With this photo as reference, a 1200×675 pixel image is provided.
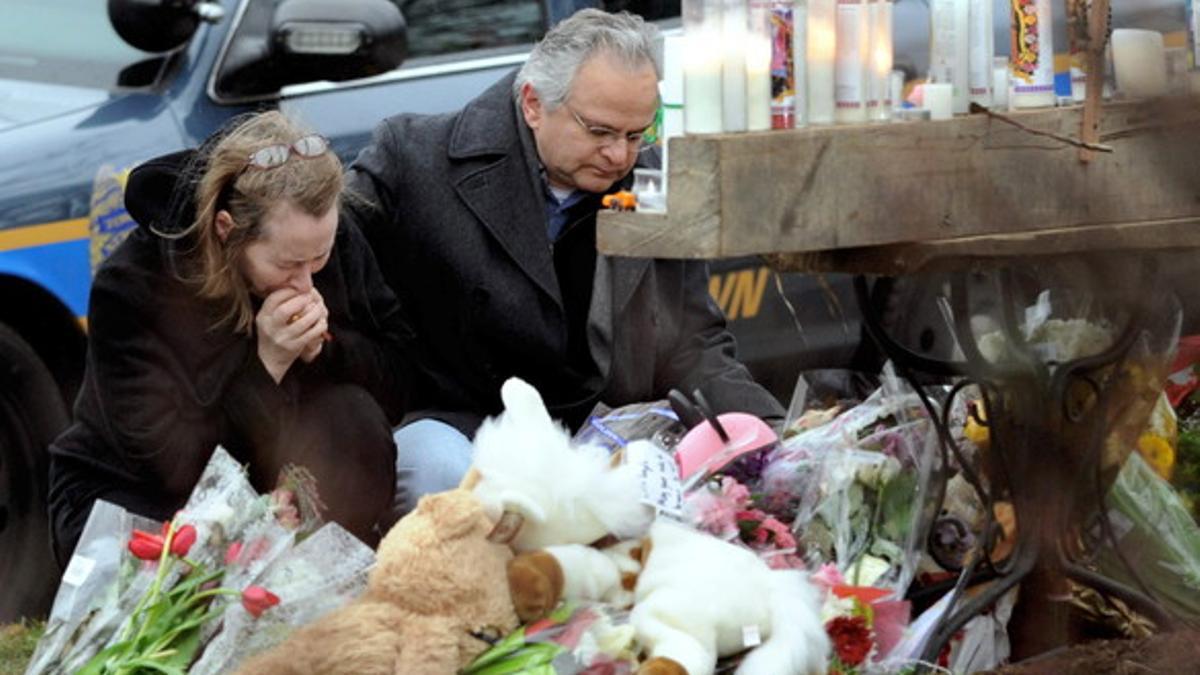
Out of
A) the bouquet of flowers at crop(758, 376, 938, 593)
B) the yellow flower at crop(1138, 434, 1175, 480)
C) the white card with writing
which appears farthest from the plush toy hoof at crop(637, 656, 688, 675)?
the yellow flower at crop(1138, 434, 1175, 480)

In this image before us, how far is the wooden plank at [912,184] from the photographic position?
3.04 m

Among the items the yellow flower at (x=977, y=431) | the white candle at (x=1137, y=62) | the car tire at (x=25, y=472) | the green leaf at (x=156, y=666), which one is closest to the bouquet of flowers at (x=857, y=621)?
the yellow flower at (x=977, y=431)

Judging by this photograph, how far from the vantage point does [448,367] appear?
4.64 metres

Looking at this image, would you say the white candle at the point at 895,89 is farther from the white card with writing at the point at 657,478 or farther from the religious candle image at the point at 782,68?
the white card with writing at the point at 657,478

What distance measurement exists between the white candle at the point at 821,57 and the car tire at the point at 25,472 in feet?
9.50

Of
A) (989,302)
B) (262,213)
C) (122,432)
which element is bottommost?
(989,302)

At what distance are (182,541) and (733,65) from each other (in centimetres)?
120

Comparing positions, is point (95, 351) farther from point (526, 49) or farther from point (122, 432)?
point (526, 49)

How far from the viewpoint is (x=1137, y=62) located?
3.54 m

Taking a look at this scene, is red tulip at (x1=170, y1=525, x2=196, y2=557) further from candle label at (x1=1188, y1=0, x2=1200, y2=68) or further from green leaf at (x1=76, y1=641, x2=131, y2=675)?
candle label at (x1=1188, y1=0, x2=1200, y2=68)

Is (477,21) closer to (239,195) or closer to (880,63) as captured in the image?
(239,195)

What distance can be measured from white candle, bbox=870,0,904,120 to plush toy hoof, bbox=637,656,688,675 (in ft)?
2.80

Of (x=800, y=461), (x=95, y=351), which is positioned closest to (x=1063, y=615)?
(x=800, y=461)

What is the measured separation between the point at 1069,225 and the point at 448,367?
1.71 meters
